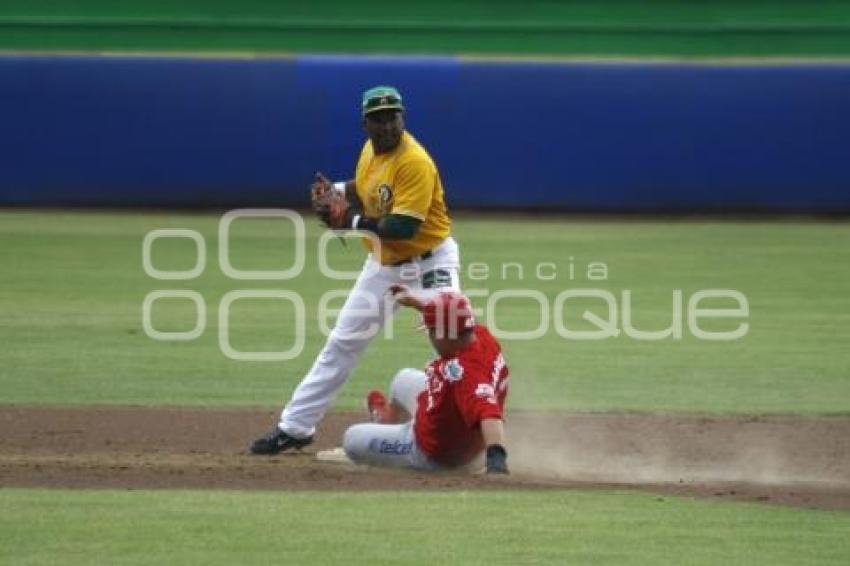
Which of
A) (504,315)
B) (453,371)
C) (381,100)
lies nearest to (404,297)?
(453,371)

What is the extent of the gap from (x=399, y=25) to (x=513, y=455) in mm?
14223

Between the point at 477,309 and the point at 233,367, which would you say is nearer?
the point at 233,367

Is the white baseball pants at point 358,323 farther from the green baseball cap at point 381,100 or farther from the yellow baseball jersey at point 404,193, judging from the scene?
the green baseball cap at point 381,100

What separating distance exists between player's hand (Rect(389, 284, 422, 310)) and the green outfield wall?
14.6m

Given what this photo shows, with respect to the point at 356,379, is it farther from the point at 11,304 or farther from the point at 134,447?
the point at 11,304

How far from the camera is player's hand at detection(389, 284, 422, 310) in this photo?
8.72m

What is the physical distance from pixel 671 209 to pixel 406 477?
13.4 meters

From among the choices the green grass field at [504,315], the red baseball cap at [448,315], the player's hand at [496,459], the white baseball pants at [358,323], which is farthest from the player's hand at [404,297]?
the green grass field at [504,315]

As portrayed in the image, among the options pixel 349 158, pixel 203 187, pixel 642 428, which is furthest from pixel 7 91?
pixel 642 428

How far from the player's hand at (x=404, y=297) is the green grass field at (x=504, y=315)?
9.27 ft

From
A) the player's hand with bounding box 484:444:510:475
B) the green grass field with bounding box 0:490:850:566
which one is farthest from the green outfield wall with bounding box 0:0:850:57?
the green grass field with bounding box 0:490:850:566

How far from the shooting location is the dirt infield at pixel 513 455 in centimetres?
859

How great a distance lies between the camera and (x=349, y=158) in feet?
70.9

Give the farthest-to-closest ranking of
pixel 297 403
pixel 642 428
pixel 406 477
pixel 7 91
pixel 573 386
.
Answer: pixel 7 91 → pixel 573 386 → pixel 642 428 → pixel 297 403 → pixel 406 477
